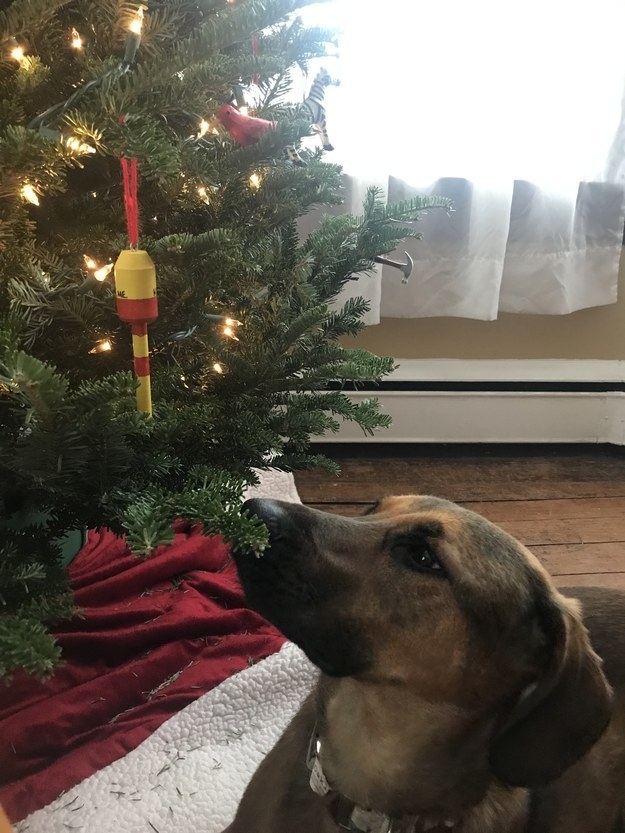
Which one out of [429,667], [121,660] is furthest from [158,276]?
[121,660]

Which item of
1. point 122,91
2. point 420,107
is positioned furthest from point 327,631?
point 420,107

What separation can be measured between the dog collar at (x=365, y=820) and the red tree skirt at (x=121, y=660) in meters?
0.45

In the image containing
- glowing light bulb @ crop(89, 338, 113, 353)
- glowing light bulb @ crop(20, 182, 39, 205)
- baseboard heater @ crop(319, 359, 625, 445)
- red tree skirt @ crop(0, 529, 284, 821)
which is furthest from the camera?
baseboard heater @ crop(319, 359, 625, 445)

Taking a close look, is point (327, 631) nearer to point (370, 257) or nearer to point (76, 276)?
point (76, 276)

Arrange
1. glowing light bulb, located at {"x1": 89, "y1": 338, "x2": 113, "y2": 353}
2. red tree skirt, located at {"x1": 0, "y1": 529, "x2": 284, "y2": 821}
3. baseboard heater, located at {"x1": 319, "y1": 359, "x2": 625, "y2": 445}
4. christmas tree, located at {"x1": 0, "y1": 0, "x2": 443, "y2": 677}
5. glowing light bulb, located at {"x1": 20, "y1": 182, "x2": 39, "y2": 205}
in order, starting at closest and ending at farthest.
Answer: christmas tree, located at {"x1": 0, "y1": 0, "x2": 443, "y2": 677} → glowing light bulb, located at {"x1": 20, "y1": 182, "x2": 39, "y2": 205} → glowing light bulb, located at {"x1": 89, "y1": 338, "x2": 113, "y2": 353} → red tree skirt, located at {"x1": 0, "y1": 529, "x2": 284, "y2": 821} → baseboard heater, located at {"x1": 319, "y1": 359, "x2": 625, "y2": 445}

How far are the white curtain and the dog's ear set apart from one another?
144 centimetres

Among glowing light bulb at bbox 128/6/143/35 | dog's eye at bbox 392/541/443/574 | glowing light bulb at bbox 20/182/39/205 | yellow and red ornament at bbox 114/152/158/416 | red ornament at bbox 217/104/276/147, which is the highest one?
glowing light bulb at bbox 128/6/143/35

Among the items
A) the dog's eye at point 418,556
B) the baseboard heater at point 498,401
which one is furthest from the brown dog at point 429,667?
the baseboard heater at point 498,401

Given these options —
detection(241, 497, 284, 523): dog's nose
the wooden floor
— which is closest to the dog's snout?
detection(241, 497, 284, 523): dog's nose

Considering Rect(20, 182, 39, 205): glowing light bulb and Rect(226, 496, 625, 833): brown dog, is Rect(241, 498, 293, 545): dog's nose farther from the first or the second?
Rect(20, 182, 39, 205): glowing light bulb

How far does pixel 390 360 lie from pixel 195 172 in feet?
1.85

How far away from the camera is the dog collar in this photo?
0.88 meters

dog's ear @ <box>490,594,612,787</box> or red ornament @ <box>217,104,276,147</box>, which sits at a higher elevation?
red ornament @ <box>217,104,276,147</box>

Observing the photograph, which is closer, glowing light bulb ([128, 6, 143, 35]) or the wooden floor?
glowing light bulb ([128, 6, 143, 35])
